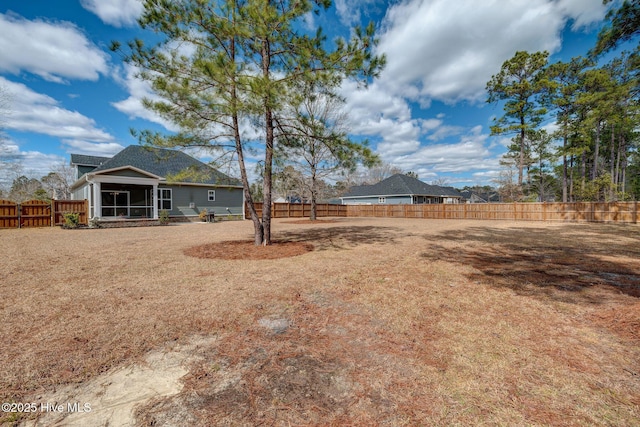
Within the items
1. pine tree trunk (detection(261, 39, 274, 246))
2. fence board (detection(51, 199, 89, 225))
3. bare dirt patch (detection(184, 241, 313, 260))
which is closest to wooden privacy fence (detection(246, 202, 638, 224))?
fence board (detection(51, 199, 89, 225))

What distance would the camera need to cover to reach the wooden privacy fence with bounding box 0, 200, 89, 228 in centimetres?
1326

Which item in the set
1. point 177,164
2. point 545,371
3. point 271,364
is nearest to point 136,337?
point 271,364

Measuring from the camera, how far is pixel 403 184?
33594 millimetres

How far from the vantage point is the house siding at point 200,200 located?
18547 millimetres

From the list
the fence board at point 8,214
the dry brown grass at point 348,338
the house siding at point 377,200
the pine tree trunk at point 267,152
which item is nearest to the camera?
the dry brown grass at point 348,338

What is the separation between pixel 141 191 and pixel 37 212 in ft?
17.9

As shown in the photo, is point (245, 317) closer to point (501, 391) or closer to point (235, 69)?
point (501, 391)

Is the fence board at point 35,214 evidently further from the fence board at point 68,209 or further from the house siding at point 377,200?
the house siding at point 377,200

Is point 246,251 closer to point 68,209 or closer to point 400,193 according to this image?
point 68,209

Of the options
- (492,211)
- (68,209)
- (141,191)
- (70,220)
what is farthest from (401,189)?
(68,209)

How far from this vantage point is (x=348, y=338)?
9.00ft

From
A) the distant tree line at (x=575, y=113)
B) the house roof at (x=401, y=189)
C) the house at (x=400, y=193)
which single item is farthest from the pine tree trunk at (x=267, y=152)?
Result: the house roof at (x=401, y=189)

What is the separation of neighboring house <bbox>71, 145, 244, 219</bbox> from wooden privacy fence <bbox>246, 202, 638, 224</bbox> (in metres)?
3.43

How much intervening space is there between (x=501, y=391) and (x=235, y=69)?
21.2ft
